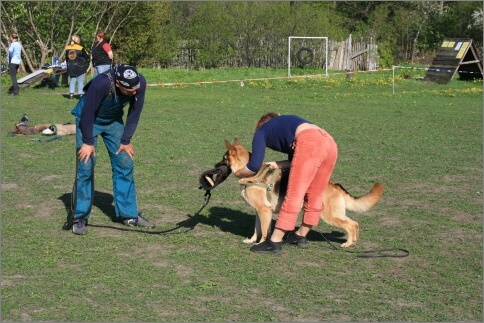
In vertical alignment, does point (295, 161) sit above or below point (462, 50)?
above

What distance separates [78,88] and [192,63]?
1862 cm

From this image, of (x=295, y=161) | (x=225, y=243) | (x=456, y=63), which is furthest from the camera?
(x=456, y=63)

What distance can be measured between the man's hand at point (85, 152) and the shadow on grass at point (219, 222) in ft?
2.91

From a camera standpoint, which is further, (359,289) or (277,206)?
(277,206)

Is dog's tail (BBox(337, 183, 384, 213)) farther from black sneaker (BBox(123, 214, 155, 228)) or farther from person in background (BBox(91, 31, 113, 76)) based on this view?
person in background (BBox(91, 31, 113, 76))

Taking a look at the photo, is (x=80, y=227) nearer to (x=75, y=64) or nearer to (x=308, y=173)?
(x=308, y=173)

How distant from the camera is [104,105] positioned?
26.5ft

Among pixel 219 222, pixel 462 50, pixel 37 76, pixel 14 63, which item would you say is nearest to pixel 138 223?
pixel 219 222

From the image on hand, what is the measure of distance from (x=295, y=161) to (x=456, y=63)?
2625cm

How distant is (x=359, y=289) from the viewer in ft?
21.2

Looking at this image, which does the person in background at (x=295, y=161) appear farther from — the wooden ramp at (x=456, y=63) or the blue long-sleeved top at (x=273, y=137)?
the wooden ramp at (x=456, y=63)

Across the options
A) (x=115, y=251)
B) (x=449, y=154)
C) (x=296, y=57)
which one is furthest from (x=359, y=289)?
(x=296, y=57)

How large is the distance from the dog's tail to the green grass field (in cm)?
44

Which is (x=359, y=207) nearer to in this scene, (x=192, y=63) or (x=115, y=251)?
(x=115, y=251)
